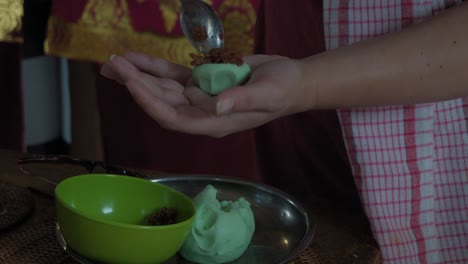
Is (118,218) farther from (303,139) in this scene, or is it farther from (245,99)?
(303,139)

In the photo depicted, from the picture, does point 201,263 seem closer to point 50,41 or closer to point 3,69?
point 50,41

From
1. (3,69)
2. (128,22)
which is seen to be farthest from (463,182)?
(3,69)

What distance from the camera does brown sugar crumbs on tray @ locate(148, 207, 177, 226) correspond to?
56 cm

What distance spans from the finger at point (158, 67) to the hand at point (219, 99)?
4 centimetres

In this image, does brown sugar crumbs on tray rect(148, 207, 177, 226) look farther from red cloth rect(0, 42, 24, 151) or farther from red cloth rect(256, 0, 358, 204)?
red cloth rect(0, 42, 24, 151)

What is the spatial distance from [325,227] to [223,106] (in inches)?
10.6

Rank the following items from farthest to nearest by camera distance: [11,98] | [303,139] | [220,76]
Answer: [11,98] → [303,139] → [220,76]

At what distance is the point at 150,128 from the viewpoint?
1502 millimetres

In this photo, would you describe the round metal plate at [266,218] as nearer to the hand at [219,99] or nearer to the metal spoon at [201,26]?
the hand at [219,99]

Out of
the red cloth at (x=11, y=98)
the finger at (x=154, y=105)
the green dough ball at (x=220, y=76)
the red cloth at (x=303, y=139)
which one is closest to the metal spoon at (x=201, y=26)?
the red cloth at (x=303, y=139)

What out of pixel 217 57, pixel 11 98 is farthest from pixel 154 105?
pixel 11 98

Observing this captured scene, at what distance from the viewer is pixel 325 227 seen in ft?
2.32

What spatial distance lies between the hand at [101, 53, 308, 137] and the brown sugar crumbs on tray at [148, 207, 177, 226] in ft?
0.27

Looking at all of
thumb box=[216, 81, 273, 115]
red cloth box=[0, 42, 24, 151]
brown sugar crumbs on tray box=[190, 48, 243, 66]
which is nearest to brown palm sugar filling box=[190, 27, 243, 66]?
brown sugar crumbs on tray box=[190, 48, 243, 66]
